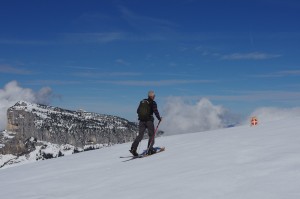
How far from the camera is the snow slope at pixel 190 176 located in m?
10.7

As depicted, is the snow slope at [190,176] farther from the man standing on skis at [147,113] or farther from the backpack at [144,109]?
the backpack at [144,109]

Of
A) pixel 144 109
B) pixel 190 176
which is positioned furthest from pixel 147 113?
pixel 190 176

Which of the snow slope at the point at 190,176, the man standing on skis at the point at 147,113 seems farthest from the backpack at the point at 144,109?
the snow slope at the point at 190,176

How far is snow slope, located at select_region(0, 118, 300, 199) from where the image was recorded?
1066 cm

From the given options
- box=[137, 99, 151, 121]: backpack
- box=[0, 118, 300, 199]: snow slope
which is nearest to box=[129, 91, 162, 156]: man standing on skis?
box=[137, 99, 151, 121]: backpack

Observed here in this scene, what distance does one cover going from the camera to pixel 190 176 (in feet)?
42.8

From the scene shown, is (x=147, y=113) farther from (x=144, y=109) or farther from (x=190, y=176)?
(x=190, y=176)

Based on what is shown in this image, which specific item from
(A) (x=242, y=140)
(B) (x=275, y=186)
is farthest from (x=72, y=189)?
(A) (x=242, y=140)

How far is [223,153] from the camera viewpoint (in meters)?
16.3

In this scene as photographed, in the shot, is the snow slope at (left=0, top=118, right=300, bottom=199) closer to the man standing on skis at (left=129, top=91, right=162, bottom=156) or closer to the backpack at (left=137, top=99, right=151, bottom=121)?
the man standing on skis at (left=129, top=91, right=162, bottom=156)

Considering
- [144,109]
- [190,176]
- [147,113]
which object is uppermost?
[144,109]

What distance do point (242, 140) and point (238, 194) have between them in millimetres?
9758

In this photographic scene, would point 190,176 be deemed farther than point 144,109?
No

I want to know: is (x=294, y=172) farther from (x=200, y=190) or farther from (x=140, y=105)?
(x=140, y=105)
